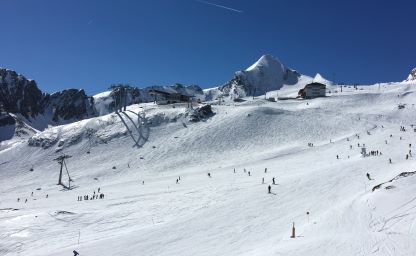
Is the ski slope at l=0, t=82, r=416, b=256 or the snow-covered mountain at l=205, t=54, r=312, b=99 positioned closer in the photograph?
the ski slope at l=0, t=82, r=416, b=256

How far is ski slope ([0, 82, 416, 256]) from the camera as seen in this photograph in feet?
80.6

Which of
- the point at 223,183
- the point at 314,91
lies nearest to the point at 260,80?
the point at 314,91

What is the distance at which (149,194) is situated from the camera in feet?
145

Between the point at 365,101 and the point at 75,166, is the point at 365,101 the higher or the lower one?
the higher one

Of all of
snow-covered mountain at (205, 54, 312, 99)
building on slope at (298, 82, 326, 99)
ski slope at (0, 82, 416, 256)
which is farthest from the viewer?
snow-covered mountain at (205, 54, 312, 99)

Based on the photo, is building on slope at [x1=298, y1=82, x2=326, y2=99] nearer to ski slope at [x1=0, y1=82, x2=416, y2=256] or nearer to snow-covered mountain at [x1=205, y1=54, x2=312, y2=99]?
ski slope at [x1=0, y1=82, x2=416, y2=256]

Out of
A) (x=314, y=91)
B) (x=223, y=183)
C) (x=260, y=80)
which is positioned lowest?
(x=223, y=183)

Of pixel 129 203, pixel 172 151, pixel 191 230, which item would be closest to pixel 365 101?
pixel 172 151

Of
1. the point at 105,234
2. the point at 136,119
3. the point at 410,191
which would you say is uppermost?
the point at 136,119

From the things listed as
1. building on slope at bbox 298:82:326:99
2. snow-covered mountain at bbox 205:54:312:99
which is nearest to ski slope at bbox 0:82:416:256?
building on slope at bbox 298:82:326:99

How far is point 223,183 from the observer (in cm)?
4466

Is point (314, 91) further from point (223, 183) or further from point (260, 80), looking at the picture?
point (260, 80)

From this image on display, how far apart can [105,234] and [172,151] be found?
43304 millimetres

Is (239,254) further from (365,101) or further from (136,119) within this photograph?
(365,101)
